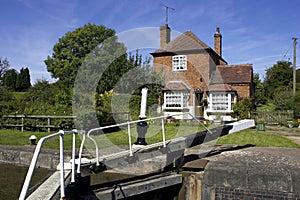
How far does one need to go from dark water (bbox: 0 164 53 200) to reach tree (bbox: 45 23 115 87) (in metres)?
31.7

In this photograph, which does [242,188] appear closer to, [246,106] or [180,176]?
[180,176]

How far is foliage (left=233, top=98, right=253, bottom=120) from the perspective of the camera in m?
21.6

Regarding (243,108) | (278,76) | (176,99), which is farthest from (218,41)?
(278,76)

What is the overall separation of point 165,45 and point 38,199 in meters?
24.2

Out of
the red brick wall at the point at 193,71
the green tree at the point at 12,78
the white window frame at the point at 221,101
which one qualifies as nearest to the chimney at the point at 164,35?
the red brick wall at the point at 193,71

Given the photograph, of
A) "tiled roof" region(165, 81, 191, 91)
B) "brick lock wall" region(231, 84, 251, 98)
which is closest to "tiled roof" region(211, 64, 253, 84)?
"brick lock wall" region(231, 84, 251, 98)

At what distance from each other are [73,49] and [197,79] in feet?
75.8

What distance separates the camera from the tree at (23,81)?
67.9 m

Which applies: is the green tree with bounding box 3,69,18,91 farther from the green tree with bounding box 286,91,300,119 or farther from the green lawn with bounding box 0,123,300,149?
the green tree with bounding box 286,91,300,119

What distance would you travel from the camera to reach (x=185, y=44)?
25547mm

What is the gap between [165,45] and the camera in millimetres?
26891

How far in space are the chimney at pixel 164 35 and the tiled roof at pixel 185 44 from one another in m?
0.86

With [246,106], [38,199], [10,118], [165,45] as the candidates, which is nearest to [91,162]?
[38,199]

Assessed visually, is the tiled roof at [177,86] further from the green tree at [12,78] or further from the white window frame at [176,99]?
the green tree at [12,78]
